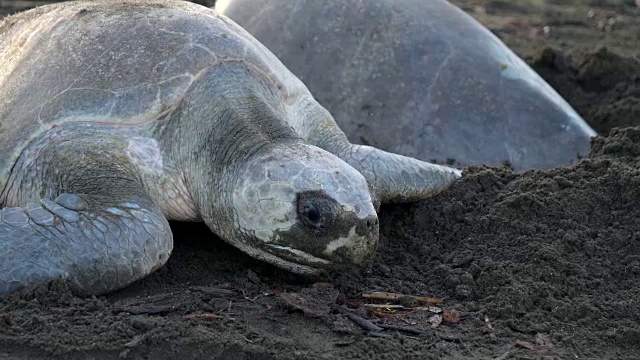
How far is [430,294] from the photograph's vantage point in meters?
2.90

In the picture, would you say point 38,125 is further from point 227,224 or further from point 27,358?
point 27,358

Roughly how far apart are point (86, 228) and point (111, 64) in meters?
0.75

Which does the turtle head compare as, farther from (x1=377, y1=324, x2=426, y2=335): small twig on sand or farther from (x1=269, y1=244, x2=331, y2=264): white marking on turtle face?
(x1=377, y1=324, x2=426, y2=335): small twig on sand

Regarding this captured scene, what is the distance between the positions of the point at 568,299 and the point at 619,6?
5660 mm

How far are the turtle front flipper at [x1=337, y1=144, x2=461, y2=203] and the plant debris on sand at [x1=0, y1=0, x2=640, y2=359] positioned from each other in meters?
0.05

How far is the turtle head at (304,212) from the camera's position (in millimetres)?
2768

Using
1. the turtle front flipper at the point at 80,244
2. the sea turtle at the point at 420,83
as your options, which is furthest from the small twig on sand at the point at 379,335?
the sea turtle at the point at 420,83

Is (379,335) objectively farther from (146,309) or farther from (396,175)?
(396,175)

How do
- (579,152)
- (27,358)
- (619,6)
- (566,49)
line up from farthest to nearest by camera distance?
(619,6), (566,49), (579,152), (27,358)

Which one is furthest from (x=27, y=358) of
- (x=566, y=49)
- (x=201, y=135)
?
(x=566, y=49)

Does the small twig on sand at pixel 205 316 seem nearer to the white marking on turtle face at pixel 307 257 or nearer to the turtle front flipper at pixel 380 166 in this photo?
Answer: the white marking on turtle face at pixel 307 257

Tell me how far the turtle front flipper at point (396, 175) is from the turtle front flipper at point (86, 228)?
2.79 feet

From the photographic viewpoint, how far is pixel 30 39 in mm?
3658

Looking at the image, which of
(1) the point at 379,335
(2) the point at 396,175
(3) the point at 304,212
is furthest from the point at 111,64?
(1) the point at 379,335
